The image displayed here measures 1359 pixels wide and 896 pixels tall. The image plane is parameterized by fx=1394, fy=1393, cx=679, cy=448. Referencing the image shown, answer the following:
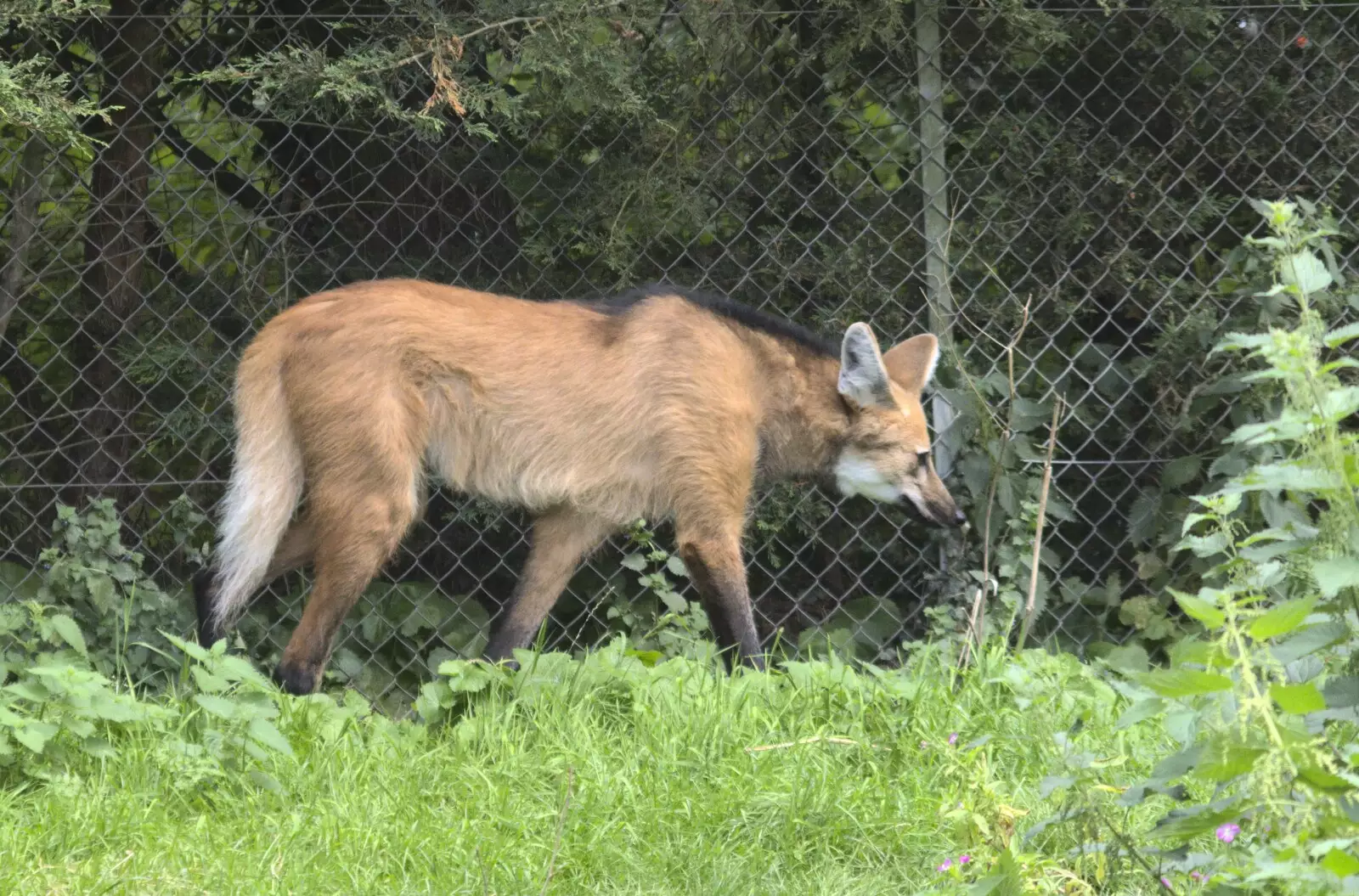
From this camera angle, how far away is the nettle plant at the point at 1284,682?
1293 millimetres

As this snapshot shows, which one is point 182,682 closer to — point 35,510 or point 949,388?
point 35,510

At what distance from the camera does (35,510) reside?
4.27m

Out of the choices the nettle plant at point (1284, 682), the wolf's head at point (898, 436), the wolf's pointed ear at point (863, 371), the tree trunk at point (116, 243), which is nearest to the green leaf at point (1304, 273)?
the nettle plant at point (1284, 682)

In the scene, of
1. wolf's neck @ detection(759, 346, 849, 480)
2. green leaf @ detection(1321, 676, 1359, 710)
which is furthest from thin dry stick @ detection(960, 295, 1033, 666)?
green leaf @ detection(1321, 676, 1359, 710)

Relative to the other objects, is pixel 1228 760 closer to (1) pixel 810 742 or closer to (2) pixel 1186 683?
(2) pixel 1186 683

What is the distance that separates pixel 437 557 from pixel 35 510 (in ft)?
4.05

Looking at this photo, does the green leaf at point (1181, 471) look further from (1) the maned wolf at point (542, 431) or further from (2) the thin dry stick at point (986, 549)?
(1) the maned wolf at point (542, 431)

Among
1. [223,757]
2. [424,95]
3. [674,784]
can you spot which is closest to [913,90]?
[424,95]

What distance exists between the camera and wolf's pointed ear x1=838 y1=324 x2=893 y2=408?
369 cm

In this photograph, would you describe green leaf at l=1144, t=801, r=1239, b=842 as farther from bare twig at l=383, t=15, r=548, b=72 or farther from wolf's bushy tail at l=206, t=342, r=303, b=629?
bare twig at l=383, t=15, r=548, b=72

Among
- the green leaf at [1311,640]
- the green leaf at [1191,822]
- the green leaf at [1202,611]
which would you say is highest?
the green leaf at [1311,640]

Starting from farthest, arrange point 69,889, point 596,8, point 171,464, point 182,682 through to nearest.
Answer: point 171,464 → point 596,8 → point 182,682 → point 69,889

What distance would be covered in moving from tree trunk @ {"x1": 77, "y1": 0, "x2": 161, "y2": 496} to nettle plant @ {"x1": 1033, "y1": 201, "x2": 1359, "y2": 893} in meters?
3.20

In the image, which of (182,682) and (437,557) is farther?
(437,557)
